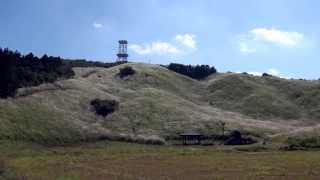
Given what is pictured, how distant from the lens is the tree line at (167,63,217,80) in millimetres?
160500

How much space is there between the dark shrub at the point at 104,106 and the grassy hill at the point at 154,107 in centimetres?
108

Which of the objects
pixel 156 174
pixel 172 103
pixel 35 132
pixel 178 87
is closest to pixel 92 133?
pixel 35 132

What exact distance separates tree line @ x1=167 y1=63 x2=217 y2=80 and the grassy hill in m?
6.18

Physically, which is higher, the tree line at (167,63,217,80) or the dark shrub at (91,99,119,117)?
the tree line at (167,63,217,80)

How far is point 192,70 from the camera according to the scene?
16175 cm

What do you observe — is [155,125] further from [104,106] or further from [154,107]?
[154,107]

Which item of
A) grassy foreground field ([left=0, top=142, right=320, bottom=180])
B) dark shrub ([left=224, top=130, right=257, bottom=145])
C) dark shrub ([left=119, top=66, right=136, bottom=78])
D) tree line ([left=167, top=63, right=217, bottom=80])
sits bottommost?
grassy foreground field ([left=0, top=142, right=320, bottom=180])

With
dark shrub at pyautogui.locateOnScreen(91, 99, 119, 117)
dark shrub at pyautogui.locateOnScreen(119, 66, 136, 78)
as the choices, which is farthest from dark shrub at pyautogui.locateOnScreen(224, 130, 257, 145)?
dark shrub at pyautogui.locateOnScreen(119, 66, 136, 78)

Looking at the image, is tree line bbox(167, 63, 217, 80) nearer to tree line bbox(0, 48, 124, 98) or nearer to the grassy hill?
the grassy hill

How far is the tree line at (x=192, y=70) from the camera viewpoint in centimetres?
16050

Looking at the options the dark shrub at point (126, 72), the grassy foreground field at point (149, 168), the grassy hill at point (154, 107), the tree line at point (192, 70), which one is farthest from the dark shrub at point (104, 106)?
the tree line at point (192, 70)

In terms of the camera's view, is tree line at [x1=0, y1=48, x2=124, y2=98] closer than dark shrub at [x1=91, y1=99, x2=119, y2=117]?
Yes

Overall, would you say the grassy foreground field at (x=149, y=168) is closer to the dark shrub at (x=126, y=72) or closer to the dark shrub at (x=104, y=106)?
the dark shrub at (x=104, y=106)

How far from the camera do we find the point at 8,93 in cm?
9181
